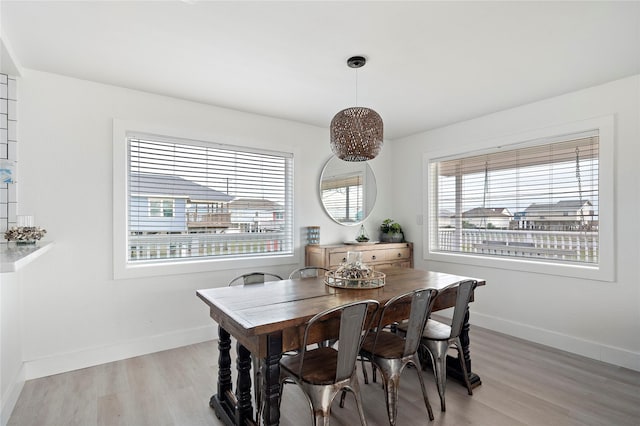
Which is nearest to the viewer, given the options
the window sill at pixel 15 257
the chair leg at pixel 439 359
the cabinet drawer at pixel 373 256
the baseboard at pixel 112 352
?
the window sill at pixel 15 257

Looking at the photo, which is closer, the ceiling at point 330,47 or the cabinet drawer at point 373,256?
the ceiling at point 330,47

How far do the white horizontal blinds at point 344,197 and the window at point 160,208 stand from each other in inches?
70.9

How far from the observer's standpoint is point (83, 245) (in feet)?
9.36

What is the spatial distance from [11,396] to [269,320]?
6.45 feet

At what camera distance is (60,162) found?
277 centimetres

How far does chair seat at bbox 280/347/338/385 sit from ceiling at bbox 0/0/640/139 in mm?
2000

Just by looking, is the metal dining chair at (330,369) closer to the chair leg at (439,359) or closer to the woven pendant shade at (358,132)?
the chair leg at (439,359)

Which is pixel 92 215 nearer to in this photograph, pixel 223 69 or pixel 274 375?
pixel 223 69

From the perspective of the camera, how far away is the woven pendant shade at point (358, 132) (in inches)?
90.3

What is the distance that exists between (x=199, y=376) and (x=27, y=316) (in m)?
1.42

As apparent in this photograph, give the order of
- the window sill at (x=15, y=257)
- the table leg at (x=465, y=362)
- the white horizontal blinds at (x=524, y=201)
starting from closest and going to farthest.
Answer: the window sill at (x=15, y=257) → the table leg at (x=465, y=362) → the white horizontal blinds at (x=524, y=201)

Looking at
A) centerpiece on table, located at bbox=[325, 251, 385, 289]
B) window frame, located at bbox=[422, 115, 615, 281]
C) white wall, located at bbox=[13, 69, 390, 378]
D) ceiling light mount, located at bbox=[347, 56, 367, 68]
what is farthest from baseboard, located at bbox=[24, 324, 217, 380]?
window frame, located at bbox=[422, 115, 615, 281]

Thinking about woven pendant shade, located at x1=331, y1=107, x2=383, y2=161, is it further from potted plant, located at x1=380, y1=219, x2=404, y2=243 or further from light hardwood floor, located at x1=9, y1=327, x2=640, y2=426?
potted plant, located at x1=380, y1=219, x2=404, y2=243

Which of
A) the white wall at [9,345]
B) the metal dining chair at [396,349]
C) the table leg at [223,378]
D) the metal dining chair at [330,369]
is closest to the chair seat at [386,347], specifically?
the metal dining chair at [396,349]
